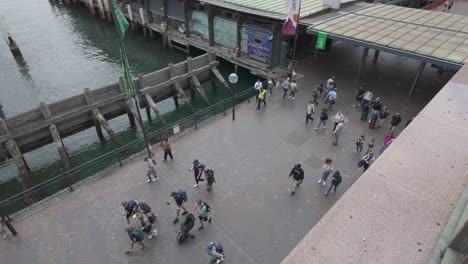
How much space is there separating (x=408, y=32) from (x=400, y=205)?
17.1m

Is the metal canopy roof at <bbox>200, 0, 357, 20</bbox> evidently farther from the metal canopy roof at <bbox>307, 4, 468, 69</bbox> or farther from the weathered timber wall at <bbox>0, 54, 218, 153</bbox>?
the weathered timber wall at <bbox>0, 54, 218, 153</bbox>

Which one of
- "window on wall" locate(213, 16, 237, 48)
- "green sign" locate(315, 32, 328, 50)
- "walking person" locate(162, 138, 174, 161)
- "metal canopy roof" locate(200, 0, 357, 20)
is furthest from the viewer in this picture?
"window on wall" locate(213, 16, 237, 48)

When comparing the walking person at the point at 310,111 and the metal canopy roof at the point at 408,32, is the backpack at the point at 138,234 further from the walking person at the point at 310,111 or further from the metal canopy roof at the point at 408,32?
the metal canopy roof at the point at 408,32

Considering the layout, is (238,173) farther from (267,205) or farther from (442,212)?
(442,212)

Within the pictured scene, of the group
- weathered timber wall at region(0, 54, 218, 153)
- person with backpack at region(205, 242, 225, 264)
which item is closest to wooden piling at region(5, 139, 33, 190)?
weathered timber wall at region(0, 54, 218, 153)

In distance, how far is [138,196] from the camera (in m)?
13.0

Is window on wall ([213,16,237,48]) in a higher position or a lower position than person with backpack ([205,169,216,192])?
higher

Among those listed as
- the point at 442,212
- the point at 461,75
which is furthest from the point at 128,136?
the point at 461,75

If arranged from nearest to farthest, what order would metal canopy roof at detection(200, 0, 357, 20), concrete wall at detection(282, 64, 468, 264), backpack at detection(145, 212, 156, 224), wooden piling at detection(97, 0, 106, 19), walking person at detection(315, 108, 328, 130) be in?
1. concrete wall at detection(282, 64, 468, 264)
2. backpack at detection(145, 212, 156, 224)
3. walking person at detection(315, 108, 328, 130)
4. metal canopy roof at detection(200, 0, 357, 20)
5. wooden piling at detection(97, 0, 106, 19)

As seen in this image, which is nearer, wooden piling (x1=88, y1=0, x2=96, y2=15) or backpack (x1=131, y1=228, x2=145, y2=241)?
backpack (x1=131, y1=228, x2=145, y2=241)

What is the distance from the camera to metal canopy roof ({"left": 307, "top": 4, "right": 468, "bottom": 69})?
1761 cm

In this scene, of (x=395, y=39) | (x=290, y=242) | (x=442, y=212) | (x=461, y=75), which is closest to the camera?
(x=442, y=212)

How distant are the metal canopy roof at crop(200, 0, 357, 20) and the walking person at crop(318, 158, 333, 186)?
1332 centimetres

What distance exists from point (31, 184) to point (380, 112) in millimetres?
21294
